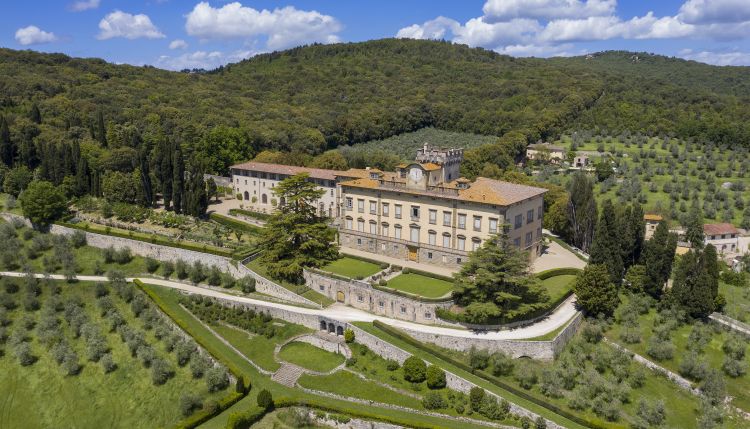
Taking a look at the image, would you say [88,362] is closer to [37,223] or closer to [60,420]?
[60,420]

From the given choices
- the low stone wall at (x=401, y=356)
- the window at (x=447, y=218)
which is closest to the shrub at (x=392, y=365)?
the low stone wall at (x=401, y=356)

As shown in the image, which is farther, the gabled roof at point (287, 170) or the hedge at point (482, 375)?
the gabled roof at point (287, 170)

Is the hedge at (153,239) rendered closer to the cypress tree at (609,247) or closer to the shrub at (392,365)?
the shrub at (392,365)

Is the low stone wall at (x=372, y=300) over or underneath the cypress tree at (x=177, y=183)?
underneath

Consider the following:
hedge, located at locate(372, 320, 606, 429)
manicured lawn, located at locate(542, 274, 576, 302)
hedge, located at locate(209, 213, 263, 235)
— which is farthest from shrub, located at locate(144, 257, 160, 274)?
manicured lawn, located at locate(542, 274, 576, 302)

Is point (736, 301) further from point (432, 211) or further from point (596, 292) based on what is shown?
point (432, 211)

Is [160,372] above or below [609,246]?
below

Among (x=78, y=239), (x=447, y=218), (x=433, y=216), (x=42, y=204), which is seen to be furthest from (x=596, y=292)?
(x=42, y=204)
